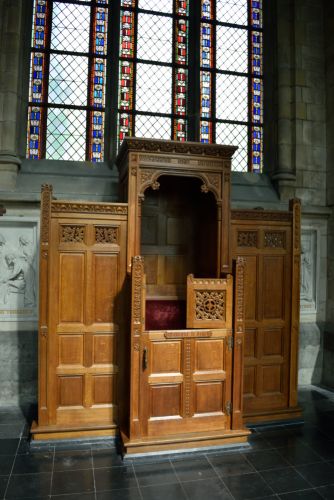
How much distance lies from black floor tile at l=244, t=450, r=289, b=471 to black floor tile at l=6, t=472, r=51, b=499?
1.54 meters

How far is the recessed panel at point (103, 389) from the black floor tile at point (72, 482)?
2.28 ft

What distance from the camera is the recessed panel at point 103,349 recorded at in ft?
12.0

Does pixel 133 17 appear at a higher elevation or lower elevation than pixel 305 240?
higher

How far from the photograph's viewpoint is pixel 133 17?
5.13 m

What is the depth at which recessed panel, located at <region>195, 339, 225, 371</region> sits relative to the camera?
3.45 metres

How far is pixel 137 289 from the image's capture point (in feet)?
10.9

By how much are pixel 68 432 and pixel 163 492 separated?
1.10m

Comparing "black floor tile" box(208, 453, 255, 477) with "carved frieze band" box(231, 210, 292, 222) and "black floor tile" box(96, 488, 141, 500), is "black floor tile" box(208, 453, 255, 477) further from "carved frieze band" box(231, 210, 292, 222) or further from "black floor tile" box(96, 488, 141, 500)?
"carved frieze band" box(231, 210, 292, 222)

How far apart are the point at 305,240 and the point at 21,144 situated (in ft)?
11.9

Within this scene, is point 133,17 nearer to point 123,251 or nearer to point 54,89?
point 54,89

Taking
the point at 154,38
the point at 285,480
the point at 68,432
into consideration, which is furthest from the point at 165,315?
the point at 154,38

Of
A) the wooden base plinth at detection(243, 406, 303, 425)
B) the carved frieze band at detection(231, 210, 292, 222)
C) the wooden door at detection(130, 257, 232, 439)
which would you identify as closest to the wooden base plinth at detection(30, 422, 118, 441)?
the wooden door at detection(130, 257, 232, 439)

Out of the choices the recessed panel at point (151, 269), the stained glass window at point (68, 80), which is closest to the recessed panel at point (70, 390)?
the recessed panel at point (151, 269)

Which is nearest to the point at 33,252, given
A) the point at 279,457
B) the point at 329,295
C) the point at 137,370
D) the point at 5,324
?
the point at 5,324
